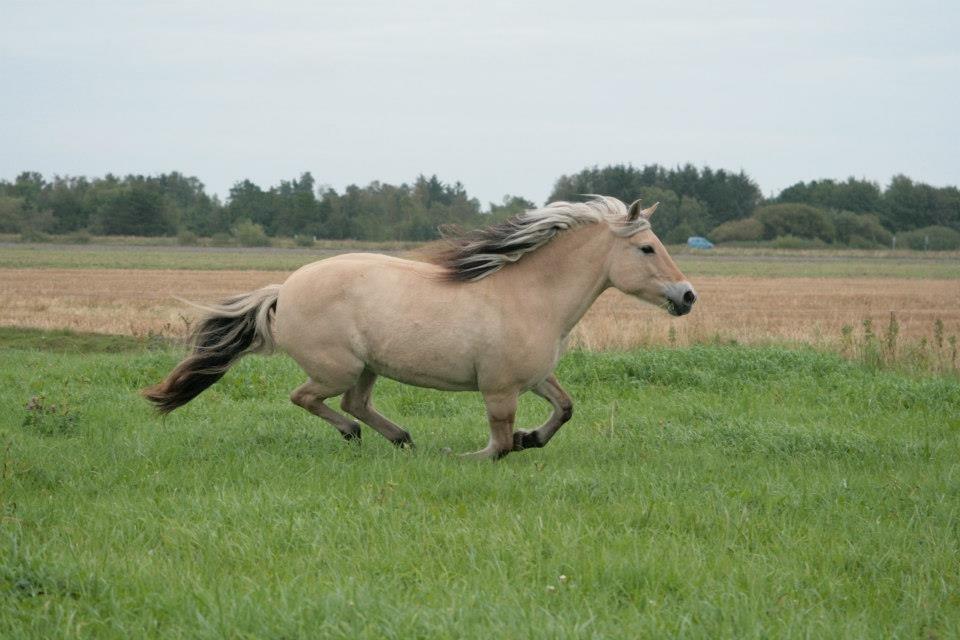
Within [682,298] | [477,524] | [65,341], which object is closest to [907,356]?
[682,298]

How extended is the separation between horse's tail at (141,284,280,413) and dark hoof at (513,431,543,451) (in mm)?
2130

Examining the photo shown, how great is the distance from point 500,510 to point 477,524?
0.30m

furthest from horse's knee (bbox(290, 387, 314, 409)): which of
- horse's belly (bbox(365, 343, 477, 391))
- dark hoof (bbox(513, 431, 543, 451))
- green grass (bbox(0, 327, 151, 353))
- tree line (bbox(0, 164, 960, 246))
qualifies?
tree line (bbox(0, 164, 960, 246))

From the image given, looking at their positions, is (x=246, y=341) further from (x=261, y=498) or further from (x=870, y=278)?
(x=870, y=278)

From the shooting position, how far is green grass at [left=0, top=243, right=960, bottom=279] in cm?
4722

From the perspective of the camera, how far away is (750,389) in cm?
1099

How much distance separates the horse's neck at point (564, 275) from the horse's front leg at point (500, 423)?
64 cm

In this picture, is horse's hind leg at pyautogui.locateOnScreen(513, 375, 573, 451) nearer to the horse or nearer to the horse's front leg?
the horse

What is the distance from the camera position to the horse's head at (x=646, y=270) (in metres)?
7.66

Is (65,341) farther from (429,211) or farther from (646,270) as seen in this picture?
(429,211)

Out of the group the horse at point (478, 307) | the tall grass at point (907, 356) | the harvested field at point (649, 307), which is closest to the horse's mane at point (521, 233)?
the horse at point (478, 307)

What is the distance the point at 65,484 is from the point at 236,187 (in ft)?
340

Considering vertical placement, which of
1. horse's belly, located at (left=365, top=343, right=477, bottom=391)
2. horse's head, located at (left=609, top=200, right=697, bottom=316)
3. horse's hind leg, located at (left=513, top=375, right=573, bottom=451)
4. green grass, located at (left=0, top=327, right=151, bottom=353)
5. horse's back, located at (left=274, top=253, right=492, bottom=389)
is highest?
horse's head, located at (left=609, top=200, right=697, bottom=316)

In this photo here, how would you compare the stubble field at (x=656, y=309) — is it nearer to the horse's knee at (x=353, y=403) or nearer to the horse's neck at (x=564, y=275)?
the horse's knee at (x=353, y=403)
